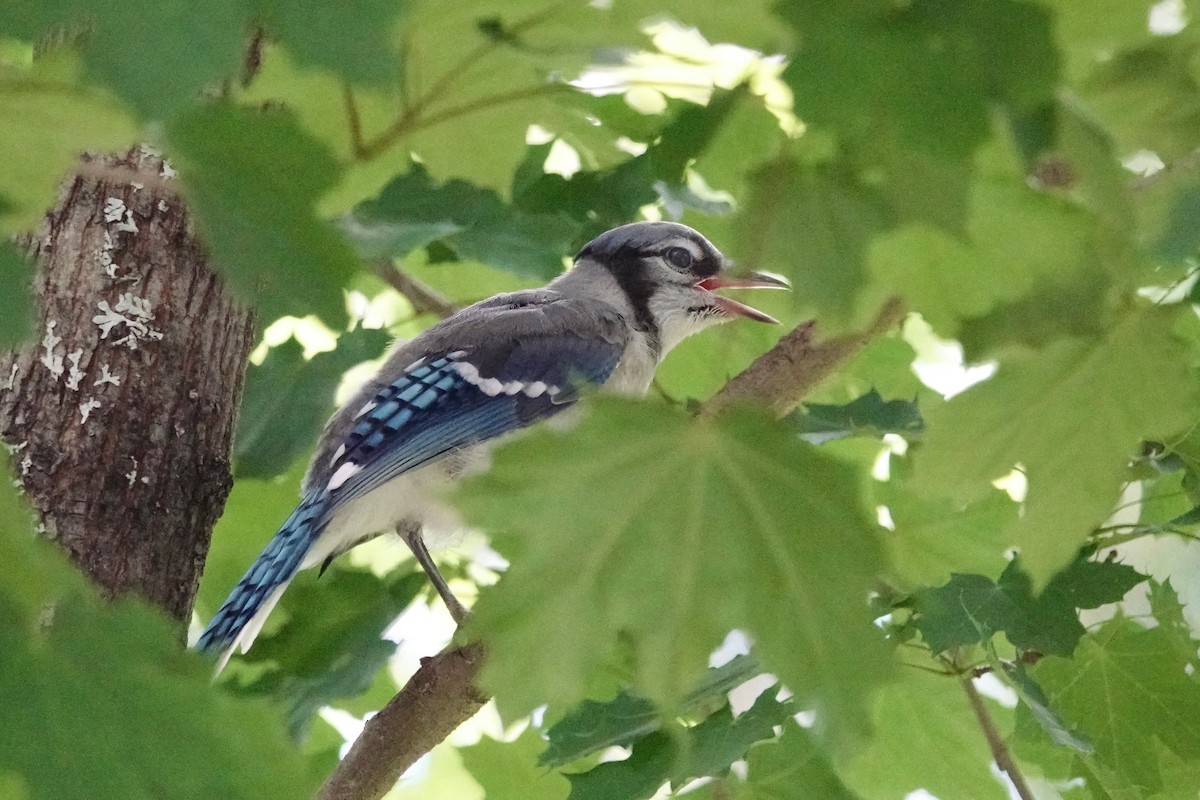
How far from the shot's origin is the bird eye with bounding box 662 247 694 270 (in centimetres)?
194

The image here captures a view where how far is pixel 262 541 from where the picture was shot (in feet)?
4.90

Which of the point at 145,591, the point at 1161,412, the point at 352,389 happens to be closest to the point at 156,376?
the point at 145,591

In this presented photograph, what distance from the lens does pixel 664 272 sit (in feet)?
6.48

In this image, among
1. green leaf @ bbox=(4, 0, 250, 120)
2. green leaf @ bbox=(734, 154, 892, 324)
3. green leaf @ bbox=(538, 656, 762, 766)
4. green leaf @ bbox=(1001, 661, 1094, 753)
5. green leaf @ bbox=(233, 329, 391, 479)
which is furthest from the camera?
green leaf @ bbox=(233, 329, 391, 479)

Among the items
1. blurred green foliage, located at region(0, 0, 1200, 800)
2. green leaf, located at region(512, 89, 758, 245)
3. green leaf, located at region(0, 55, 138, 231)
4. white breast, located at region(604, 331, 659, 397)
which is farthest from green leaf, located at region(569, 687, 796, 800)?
white breast, located at region(604, 331, 659, 397)

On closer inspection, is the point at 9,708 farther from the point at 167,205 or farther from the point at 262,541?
the point at 262,541

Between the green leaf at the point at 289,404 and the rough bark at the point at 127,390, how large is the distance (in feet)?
0.50

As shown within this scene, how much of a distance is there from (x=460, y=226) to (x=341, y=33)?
0.80 m

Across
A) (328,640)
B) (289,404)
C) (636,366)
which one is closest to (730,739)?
(328,640)

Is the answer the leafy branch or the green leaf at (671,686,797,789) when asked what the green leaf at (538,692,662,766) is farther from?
the leafy branch

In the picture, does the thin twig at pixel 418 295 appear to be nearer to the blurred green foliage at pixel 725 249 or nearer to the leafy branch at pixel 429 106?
the blurred green foliage at pixel 725 249

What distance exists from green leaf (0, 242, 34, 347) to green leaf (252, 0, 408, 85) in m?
0.11

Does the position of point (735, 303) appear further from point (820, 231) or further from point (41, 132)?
point (41, 132)

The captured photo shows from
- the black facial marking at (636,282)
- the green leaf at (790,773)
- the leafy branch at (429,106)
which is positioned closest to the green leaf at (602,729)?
the green leaf at (790,773)
